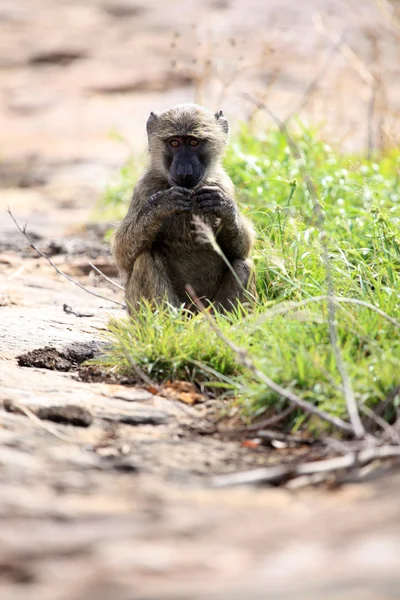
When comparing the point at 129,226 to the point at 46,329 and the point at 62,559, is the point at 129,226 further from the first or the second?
the point at 62,559

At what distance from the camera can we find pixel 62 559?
254cm

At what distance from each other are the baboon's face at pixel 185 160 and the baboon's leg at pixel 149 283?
0.48 meters

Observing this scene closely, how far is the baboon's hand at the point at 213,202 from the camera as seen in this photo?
17.5 feet

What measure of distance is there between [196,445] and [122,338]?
1209 mm

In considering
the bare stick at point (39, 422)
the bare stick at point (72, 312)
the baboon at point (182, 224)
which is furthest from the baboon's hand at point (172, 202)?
the bare stick at point (39, 422)

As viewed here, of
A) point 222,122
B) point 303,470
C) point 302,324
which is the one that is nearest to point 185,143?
point 222,122

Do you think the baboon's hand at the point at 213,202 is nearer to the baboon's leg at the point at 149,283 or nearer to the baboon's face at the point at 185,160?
the baboon's face at the point at 185,160

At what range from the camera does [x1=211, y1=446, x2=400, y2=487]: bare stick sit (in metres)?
3.06

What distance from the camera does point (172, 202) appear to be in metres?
5.29

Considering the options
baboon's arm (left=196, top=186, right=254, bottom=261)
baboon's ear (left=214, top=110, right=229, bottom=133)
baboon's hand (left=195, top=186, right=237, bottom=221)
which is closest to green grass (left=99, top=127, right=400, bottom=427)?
baboon's arm (left=196, top=186, right=254, bottom=261)

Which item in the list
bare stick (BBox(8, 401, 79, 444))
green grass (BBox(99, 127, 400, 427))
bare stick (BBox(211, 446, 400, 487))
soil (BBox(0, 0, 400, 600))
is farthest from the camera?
green grass (BBox(99, 127, 400, 427))

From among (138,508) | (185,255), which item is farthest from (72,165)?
(138,508)

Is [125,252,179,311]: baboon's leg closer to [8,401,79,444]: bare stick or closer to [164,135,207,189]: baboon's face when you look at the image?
[164,135,207,189]: baboon's face

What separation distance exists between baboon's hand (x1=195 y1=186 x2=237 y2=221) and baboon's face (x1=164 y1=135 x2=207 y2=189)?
0.10 m
